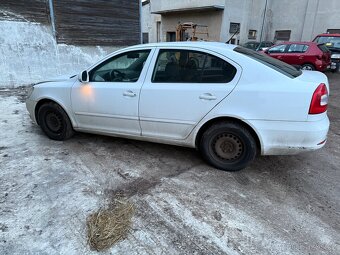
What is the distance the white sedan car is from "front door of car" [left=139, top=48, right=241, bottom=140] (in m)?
0.01

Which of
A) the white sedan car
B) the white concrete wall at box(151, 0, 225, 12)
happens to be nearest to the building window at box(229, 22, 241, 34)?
the white concrete wall at box(151, 0, 225, 12)

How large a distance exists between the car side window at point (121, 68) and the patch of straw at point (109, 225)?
172 cm

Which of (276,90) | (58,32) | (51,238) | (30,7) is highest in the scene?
(30,7)

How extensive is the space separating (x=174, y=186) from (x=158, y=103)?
107cm

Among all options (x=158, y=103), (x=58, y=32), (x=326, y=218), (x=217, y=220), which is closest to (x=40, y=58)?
(x=58, y=32)

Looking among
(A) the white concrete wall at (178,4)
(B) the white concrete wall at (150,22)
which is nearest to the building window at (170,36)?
(A) the white concrete wall at (178,4)

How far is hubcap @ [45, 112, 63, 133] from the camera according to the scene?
4.18 m

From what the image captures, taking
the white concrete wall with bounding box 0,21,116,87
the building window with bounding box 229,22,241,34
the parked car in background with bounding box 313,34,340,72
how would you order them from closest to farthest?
the white concrete wall with bounding box 0,21,116,87 < the parked car in background with bounding box 313,34,340,72 < the building window with bounding box 229,22,241,34

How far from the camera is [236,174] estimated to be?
3.33 metres

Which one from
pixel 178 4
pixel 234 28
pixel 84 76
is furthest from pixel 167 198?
pixel 178 4

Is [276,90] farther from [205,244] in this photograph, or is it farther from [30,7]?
[30,7]

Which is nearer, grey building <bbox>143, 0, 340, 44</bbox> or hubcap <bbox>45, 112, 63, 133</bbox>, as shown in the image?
hubcap <bbox>45, 112, 63, 133</bbox>

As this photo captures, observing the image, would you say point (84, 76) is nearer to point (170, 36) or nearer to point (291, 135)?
point (291, 135)

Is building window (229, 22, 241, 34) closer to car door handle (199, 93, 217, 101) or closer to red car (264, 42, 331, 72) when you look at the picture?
red car (264, 42, 331, 72)
